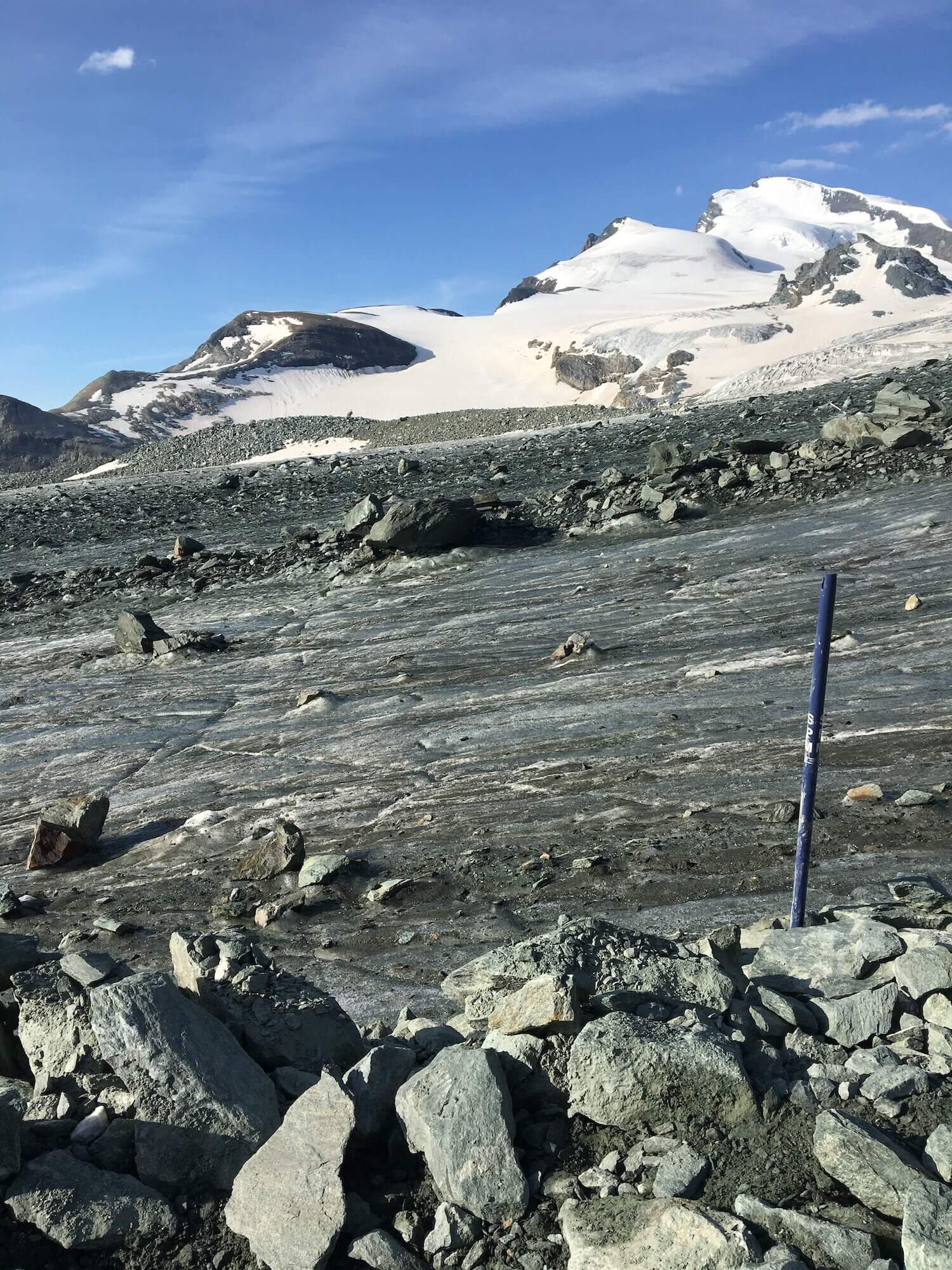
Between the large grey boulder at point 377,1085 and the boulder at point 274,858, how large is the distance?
2904 millimetres

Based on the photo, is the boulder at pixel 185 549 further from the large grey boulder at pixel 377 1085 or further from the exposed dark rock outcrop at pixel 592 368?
the exposed dark rock outcrop at pixel 592 368

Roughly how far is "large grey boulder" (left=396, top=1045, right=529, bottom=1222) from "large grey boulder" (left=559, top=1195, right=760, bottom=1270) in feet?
0.61

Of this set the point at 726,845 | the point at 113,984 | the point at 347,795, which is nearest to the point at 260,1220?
the point at 113,984

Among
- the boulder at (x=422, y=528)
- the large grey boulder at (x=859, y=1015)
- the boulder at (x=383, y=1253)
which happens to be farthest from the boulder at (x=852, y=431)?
the boulder at (x=383, y=1253)

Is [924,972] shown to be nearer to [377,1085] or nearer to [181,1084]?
[377,1085]

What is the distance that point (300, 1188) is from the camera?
277 cm

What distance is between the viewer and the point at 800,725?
23.8 ft

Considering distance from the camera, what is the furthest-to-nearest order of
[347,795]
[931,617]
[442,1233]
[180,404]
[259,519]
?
[180,404]
[259,519]
[931,617]
[347,795]
[442,1233]

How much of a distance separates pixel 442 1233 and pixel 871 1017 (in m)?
1.51

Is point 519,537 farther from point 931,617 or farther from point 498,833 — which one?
point 498,833

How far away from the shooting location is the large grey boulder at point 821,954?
143 inches

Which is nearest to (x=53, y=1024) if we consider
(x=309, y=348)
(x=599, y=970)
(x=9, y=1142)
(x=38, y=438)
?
(x=9, y=1142)

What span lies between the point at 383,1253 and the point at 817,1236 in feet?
3.59

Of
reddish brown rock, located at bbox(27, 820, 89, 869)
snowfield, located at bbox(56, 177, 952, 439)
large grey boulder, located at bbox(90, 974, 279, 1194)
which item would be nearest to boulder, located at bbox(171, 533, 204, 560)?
reddish brown rock, located at bbox(27, 820, 89, 869)
